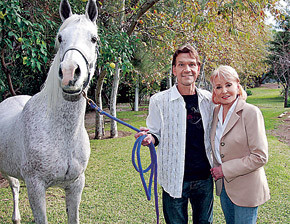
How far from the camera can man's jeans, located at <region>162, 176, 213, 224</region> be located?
1.83 m

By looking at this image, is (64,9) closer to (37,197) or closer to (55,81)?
(55,81)

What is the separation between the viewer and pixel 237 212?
1.63 meters

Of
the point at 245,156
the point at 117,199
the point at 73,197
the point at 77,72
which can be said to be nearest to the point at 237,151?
the point at 245,156

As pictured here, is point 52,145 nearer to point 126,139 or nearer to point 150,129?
point 150,129

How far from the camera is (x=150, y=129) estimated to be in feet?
6.26

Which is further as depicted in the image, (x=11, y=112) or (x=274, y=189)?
(x=274, y=189)

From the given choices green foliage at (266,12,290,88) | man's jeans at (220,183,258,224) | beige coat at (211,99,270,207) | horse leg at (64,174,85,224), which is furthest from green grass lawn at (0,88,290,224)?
green foliage at (266,12,290,88)

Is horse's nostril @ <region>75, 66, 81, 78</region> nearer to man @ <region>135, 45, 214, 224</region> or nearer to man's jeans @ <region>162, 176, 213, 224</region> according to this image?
man @ <region>135, 45, 214, 224</region>

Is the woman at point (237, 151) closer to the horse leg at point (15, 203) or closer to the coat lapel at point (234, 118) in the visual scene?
the coat lapel at point (234, 118)

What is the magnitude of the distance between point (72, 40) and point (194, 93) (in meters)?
1.02

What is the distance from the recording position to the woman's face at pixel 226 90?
168cm

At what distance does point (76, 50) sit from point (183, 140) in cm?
99

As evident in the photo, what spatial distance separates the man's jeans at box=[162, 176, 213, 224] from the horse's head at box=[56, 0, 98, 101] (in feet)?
3.52

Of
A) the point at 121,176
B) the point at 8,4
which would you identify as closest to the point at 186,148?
the point at 8,4
